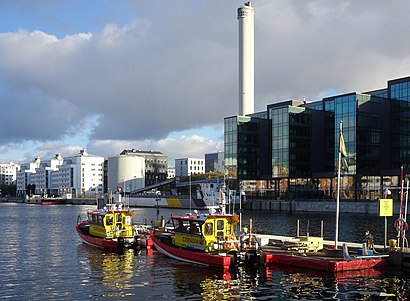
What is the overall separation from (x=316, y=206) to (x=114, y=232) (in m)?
83.8

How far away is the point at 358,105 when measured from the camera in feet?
453

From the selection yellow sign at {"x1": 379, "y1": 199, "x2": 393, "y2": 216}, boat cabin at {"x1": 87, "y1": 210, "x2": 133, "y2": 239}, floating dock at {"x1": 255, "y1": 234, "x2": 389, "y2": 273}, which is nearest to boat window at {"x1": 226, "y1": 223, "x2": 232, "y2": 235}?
floating dock at {"x1": 255, "y1": 234, "x2": 389, "y2": 273}

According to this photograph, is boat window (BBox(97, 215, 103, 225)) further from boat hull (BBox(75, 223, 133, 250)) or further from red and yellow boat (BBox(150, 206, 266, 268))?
red and yellow boat (BBox(150, 206, 266, 268))

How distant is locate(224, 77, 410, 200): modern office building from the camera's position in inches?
5448

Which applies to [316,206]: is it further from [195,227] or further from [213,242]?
[213,242]

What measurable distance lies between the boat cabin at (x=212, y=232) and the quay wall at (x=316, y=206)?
75.7 m

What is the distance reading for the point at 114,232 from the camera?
59125 mm

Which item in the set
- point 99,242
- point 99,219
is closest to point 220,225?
point 99,242

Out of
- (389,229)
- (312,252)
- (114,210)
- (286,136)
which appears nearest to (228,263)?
(312,252)

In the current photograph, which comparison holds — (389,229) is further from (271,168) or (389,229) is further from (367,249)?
(271,168)

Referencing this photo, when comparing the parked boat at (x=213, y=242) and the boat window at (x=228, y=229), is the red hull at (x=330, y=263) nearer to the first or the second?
the parked boat at (x=213, y=242)

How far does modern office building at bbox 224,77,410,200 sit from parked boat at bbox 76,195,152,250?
268ft

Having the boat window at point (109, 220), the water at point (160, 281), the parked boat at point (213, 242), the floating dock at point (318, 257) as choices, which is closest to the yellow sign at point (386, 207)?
the floating dock at point (318, 257)

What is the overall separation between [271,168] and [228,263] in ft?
409
